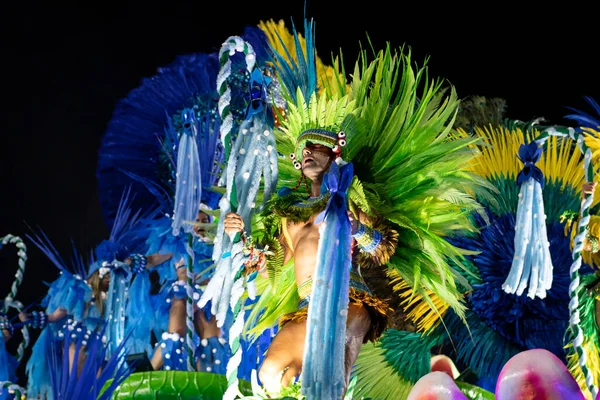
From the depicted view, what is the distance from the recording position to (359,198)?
3055 millimetres

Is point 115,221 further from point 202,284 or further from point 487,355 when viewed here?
point 487,355

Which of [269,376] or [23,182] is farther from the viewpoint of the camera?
[23,182]

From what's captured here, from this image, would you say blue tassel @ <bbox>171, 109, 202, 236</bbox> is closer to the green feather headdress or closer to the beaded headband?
the green feather headdress

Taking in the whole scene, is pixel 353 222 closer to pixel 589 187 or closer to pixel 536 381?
pixel 536 381

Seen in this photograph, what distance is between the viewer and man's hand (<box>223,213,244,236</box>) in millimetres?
2836

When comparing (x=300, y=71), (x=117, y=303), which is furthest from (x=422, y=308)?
(x=117, y=303)

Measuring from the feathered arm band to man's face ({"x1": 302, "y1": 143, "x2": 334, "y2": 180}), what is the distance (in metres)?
0.27

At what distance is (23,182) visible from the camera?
5.16 meters

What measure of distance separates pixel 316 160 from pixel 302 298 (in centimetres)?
51

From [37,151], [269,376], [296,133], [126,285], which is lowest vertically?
[269,376]

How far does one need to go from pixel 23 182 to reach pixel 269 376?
2.95 metres

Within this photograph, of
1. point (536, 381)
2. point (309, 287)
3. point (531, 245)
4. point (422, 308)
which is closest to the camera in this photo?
point (536, 381)

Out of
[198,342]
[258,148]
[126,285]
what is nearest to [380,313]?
[258,148]

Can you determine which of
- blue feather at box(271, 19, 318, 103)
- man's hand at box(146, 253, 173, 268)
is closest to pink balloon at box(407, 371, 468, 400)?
blue feather at box(271, 19, 318, 103)
